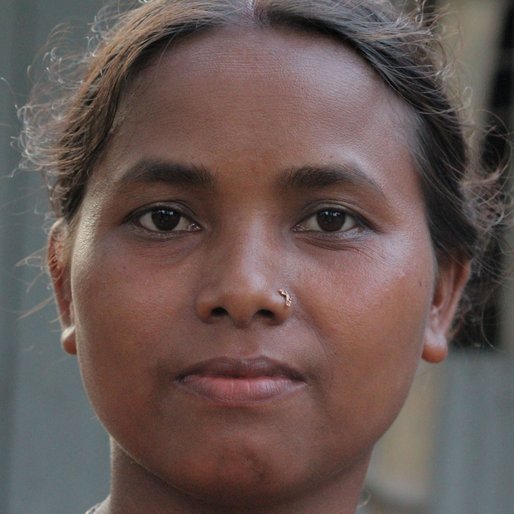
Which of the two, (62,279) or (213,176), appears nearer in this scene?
(213,176)

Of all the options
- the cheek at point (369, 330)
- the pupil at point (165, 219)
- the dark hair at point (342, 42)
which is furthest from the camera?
the dark hair at point (342, 42)

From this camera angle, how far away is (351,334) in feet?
6.54

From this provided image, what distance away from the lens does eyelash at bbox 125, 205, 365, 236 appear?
2.07 m

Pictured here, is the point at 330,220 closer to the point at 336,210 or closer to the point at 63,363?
the point at 336,210

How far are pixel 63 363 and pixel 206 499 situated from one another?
240 cm

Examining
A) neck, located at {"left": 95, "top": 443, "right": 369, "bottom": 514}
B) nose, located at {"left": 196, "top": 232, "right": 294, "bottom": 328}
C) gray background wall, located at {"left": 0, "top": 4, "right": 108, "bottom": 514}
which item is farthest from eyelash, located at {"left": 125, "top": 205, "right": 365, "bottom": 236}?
gray background wall, located at {"left": 0, "top": 4, "right": 108, "bottom": 514}

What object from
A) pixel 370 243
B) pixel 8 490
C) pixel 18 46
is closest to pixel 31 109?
pixel 370 243

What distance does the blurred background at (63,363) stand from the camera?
4.24 m

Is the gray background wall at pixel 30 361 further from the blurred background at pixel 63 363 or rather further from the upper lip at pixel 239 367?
the upper lip at pixel 239 367

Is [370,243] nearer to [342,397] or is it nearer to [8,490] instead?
[342,397]

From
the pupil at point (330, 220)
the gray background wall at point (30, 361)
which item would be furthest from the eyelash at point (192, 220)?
the gray background wall at point (30, 361)

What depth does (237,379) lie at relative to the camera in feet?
6.20

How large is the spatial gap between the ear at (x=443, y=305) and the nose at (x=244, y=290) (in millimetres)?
499

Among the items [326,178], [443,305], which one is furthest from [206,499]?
[443,305]
